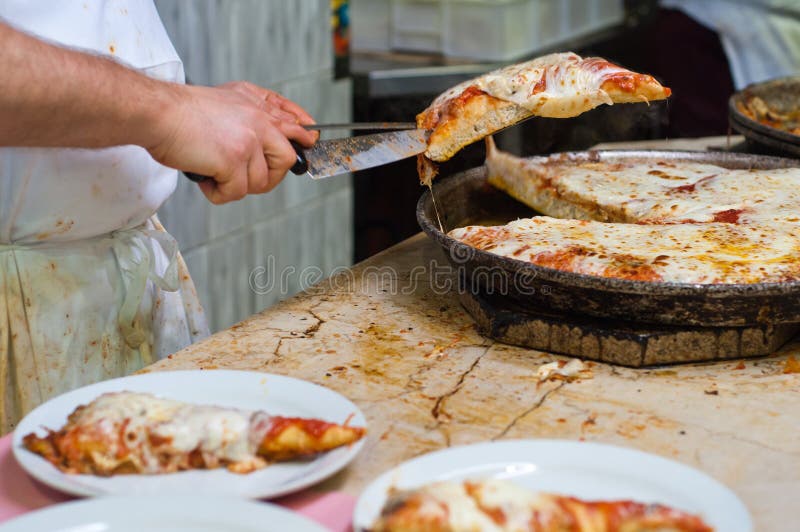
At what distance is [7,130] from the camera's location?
155 cm

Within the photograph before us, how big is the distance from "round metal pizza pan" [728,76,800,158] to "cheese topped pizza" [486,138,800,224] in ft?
0.93

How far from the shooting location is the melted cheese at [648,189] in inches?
88.5

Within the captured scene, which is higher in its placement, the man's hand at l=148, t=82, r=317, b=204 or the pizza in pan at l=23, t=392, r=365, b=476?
the man's hand at l=148, t=82, r=317, b=204

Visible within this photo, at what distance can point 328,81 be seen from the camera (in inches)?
187

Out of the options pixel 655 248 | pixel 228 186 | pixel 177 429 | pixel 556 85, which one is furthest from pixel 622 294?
pixel 177 429

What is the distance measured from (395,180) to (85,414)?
11.7 ft

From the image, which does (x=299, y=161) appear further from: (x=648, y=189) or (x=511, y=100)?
(x=648, y=189)

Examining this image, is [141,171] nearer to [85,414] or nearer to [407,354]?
[407,354]

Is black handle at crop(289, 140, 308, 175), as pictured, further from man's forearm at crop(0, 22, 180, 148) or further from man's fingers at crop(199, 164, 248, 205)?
man's forearm at crop(0, 22, 180, 148)

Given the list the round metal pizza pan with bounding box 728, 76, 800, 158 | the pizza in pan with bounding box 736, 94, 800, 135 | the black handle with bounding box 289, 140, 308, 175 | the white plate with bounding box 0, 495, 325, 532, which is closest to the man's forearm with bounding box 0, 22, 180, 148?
the black handle with bounding box 289, 140, 308, 175

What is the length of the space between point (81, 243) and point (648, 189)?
1397 mm

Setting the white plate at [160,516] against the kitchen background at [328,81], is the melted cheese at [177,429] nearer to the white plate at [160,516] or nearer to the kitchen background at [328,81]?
the white plate at [160,516]

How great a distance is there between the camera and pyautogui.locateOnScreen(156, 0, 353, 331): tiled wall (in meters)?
3.93

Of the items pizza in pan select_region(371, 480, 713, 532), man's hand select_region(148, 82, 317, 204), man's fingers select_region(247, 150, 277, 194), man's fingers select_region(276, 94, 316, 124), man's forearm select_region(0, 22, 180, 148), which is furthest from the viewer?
man's fingers select_region(276, 94, 316, 124)
